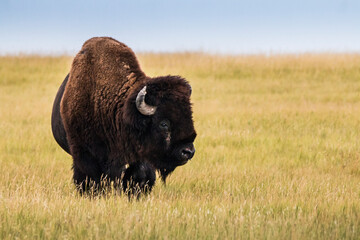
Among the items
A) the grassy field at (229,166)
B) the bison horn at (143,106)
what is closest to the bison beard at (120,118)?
the bison horn at (143,106)

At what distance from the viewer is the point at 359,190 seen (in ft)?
25.8

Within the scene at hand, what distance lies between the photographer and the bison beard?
6.05 m

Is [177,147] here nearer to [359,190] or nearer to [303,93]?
[359,190]

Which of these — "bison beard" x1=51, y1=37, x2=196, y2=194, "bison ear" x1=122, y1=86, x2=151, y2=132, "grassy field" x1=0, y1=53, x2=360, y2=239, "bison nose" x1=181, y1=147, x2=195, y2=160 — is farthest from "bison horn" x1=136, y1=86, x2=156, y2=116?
"grassy field" x1=0, y1=53, x2=360, y2=239

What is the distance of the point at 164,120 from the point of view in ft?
19.8

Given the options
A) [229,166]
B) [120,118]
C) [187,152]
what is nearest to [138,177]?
[120,118]

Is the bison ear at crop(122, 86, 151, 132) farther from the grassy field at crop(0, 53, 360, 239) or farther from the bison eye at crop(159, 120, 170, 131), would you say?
the grassy field at crop(0, 53, 360, 239)

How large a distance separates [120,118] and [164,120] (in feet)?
2.25

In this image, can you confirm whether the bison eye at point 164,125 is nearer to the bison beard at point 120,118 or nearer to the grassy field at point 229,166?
the bison beard at point 120,118

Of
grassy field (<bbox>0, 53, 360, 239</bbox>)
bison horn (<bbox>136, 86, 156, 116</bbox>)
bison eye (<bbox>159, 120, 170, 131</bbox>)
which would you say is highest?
bison horn (<bbox>136, 86, 156, 116</bbox>)

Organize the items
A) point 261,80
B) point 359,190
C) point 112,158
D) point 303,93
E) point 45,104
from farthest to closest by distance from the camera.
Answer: point 261,80
point 303,93
point 45,104
point 359,190
point 112,158

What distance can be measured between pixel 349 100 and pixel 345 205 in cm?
1302

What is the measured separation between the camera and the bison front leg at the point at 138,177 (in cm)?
694

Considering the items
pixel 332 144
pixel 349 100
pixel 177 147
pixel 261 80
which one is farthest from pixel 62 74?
pixel 177 147
